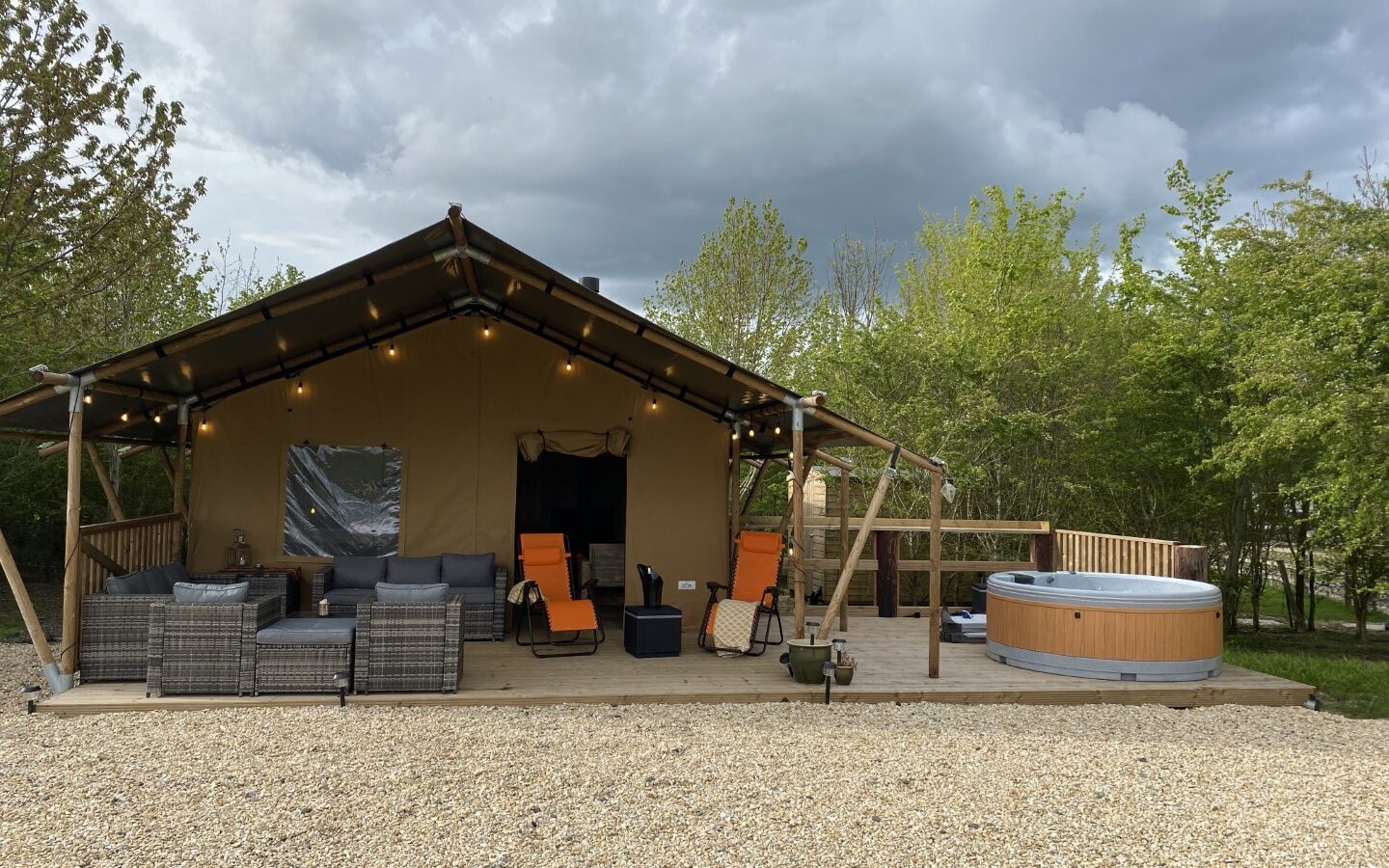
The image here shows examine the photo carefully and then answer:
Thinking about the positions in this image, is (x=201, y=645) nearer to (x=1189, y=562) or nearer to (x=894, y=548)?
(x=894, y=548)

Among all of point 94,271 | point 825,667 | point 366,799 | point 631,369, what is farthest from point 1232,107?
point 94,271

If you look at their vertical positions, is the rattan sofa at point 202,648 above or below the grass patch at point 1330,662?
above

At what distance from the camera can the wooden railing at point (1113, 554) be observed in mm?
7555

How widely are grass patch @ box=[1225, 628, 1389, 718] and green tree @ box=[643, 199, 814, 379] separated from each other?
29.5 ft

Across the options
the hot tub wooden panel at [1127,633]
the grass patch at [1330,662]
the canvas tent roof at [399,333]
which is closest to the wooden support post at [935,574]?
the canvas tent roof at [399,333]

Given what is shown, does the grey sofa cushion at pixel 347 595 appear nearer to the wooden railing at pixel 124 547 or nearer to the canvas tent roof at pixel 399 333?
the wooden railing at pixel 124 547

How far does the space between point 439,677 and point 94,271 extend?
6.97 metres

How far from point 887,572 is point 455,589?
4.85 m

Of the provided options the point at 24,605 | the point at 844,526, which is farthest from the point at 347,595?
the point at 844,526

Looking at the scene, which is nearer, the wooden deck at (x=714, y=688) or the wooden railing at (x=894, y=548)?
the wooden deck at (x=714, y=688)

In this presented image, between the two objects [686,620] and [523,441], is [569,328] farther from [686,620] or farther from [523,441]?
[686,620]

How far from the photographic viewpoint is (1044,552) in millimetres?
9305

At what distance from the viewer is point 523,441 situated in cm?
827

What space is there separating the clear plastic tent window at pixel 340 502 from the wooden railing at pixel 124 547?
1.00 meters
